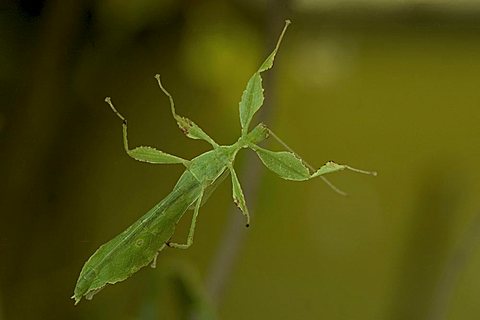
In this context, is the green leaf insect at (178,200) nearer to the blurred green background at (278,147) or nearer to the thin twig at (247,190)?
the thin twig at (247,190)

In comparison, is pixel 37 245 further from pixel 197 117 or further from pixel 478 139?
pixel 478 139

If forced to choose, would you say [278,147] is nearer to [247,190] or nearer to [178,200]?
[247,190]

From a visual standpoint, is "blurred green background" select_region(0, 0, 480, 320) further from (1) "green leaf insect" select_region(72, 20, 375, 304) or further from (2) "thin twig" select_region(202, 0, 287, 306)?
(1) "green leaf insect" select_region(72, 20, 375, 304)

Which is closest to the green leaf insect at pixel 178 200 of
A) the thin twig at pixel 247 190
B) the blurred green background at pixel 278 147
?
the thin twig at pixel 247 190

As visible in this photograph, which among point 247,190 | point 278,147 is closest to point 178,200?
point 247,190

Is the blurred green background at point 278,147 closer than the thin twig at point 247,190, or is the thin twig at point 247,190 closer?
the thin twig at point 247,190

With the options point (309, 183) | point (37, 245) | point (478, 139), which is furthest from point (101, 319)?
point (478, 139)
